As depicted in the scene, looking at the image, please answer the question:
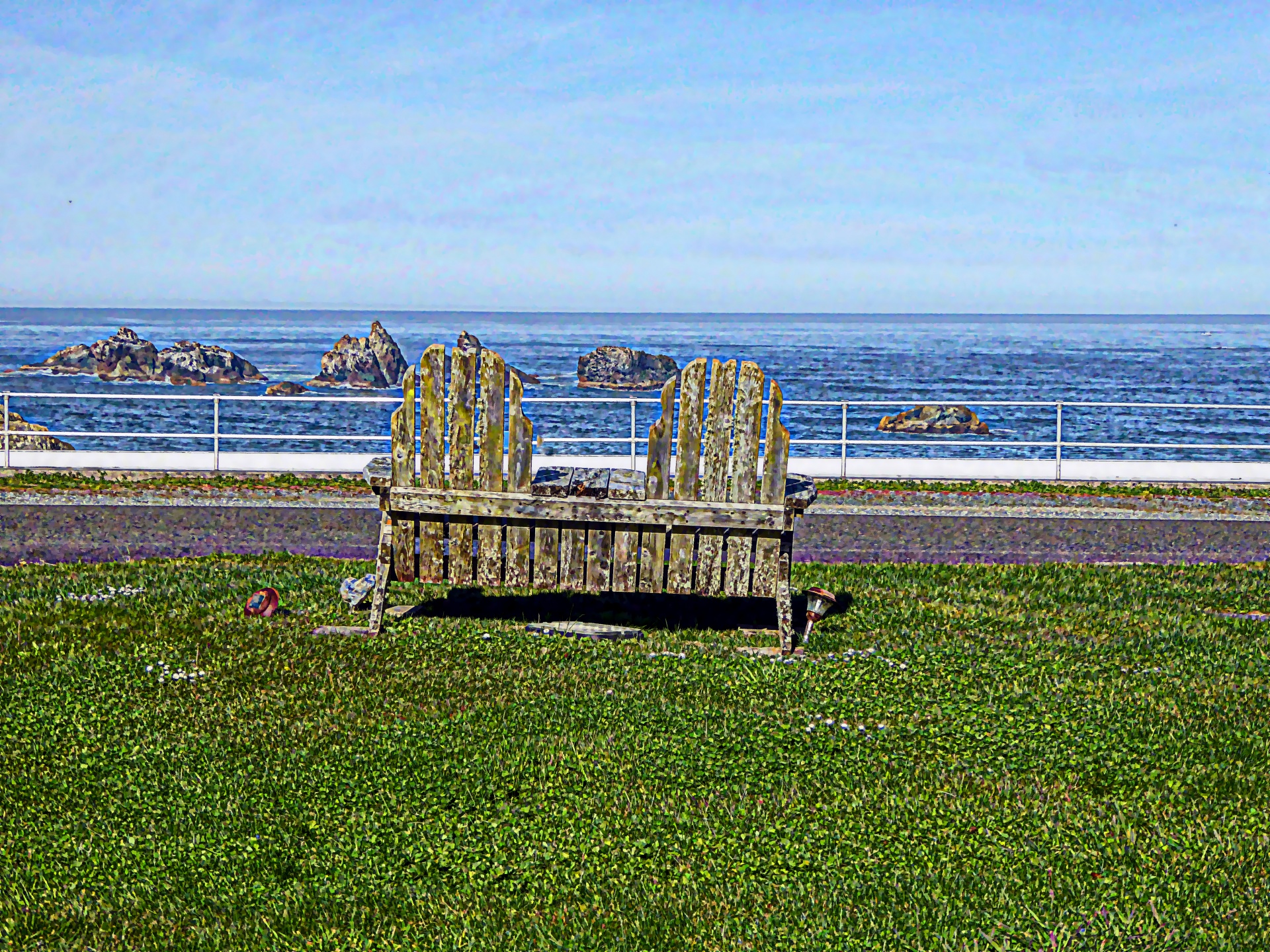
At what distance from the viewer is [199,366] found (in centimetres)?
9525

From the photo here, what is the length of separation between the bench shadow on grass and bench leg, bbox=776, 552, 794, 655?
0.70 metres

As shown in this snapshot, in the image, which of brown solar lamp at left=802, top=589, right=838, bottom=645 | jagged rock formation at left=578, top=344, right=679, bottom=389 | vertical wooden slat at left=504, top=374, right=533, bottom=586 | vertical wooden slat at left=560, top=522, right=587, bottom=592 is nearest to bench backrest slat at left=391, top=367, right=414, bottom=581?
vertical wooden slat at left=504, top=374, right=533, bottom=586

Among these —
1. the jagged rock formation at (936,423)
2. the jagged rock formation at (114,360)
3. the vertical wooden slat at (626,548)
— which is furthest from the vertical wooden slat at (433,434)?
Answer: the jagged rock formation at (114,360)

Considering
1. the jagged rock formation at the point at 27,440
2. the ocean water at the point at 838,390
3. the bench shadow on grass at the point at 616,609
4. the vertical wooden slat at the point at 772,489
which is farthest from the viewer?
the ocean water at the point at 838,390

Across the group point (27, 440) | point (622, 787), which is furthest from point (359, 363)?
point (622, 787)

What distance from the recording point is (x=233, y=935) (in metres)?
3.83

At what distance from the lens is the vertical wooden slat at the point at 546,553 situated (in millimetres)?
7281

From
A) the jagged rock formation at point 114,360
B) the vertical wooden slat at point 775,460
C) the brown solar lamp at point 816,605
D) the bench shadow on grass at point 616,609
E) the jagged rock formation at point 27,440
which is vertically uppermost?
the jagged rock formation at point 114,360

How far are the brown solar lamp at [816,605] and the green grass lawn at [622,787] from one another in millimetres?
168

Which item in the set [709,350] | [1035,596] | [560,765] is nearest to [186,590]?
[560,765]

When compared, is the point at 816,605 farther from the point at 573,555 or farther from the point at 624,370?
the point at 624,370

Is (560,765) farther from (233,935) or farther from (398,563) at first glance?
(398,563)

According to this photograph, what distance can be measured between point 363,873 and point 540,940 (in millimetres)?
769

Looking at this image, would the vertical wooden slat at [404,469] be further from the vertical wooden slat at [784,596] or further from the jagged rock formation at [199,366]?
the jagged rock formation at [199,366]
